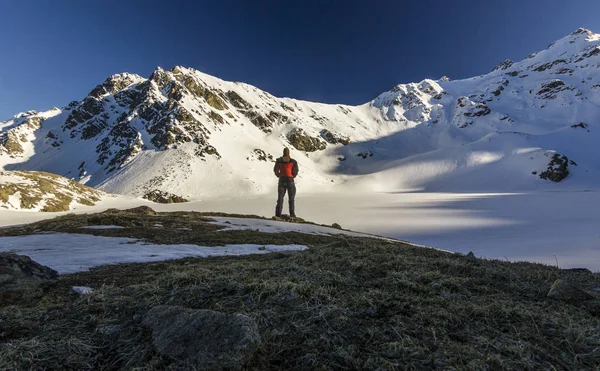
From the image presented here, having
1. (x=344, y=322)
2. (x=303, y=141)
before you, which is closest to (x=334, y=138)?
(x=303, y=141)

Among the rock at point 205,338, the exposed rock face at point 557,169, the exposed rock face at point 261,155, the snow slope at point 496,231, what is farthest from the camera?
the exposed rock face at point 261,155

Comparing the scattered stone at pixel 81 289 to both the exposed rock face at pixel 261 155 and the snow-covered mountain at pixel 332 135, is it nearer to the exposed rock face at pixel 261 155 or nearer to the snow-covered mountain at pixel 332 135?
the snow-covered mountain at pixel 332 135

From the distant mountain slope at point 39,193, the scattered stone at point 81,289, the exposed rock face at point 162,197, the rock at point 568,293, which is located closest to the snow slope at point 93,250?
the scattered stone at point 81,289

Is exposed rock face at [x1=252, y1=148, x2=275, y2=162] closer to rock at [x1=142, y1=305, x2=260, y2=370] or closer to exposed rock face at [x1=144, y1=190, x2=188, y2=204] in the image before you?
exposed rock face at [x1=144, y1=190, x2=188, y2=204]

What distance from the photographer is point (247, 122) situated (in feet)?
362

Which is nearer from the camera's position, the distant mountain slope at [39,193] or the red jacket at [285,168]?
the red jacket at [285,168]

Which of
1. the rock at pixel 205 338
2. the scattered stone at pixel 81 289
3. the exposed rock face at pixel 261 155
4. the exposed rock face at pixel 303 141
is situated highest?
the exposed rock face at pixel 303 141

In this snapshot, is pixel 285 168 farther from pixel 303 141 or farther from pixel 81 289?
pixel 303 141

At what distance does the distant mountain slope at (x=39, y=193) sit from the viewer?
27.6 meters

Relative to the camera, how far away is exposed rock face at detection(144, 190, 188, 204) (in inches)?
2263

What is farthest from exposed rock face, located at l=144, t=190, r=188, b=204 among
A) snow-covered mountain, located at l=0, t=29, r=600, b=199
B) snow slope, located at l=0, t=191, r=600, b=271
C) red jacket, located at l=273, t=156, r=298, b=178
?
red jacket, located at l=273, t=156, r=298, b=178

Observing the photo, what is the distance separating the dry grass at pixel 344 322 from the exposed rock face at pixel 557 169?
92.3 meters

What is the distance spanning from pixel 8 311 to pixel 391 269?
4.99 m

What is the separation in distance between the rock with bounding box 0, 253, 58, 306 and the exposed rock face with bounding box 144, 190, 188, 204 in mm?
55492
